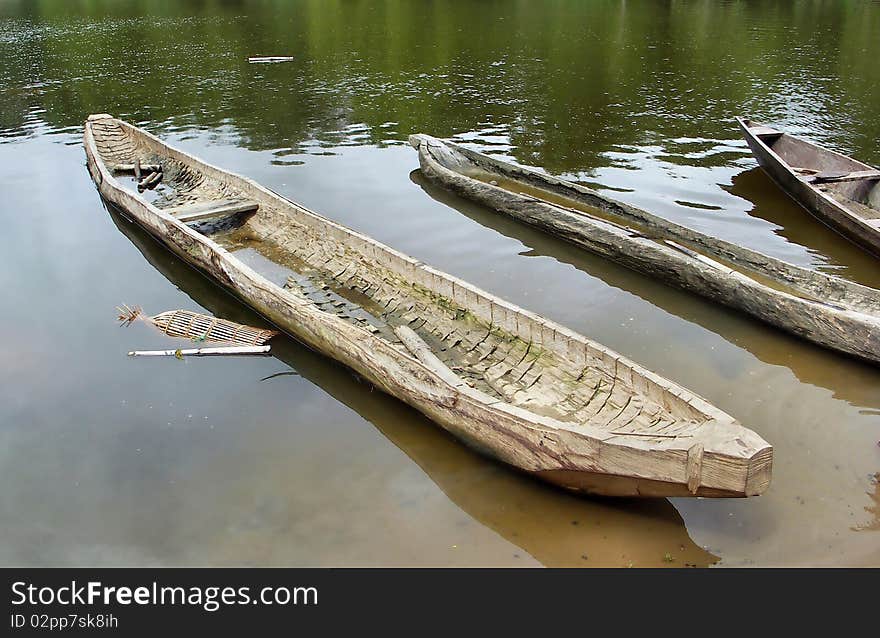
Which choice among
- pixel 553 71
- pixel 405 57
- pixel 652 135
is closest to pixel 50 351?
pixel 652 135

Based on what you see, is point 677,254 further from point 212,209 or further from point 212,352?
point 212,209

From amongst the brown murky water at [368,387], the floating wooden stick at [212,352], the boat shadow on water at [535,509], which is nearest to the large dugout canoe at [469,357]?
the boat shadow on water at [535,509]

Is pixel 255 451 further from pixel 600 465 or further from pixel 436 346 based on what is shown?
pixel 600 465

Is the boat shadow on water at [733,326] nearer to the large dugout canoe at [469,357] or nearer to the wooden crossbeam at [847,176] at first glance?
the large dugout canoe at [469,357]

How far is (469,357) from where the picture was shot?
19.3ft

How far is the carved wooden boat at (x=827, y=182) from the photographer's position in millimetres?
8406

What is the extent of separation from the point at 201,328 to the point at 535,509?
4.03 m

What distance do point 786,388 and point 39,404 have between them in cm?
635

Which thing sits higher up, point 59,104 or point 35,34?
point 35,34

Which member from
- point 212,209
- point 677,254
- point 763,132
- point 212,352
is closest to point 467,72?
point 763,132

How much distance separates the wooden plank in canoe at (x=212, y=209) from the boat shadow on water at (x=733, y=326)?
3190 millimetres

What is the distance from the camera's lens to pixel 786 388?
6000mm

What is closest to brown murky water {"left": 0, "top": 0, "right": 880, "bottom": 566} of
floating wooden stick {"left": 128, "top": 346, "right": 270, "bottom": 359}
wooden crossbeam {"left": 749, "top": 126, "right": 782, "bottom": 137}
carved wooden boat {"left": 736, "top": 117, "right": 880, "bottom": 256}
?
floating wooden stick {"left": 128, "top": 346, "right": 270, "bottom": 359}

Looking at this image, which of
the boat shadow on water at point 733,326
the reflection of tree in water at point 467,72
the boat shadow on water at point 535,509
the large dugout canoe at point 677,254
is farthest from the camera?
the reflection of tree in water at point 467,72
